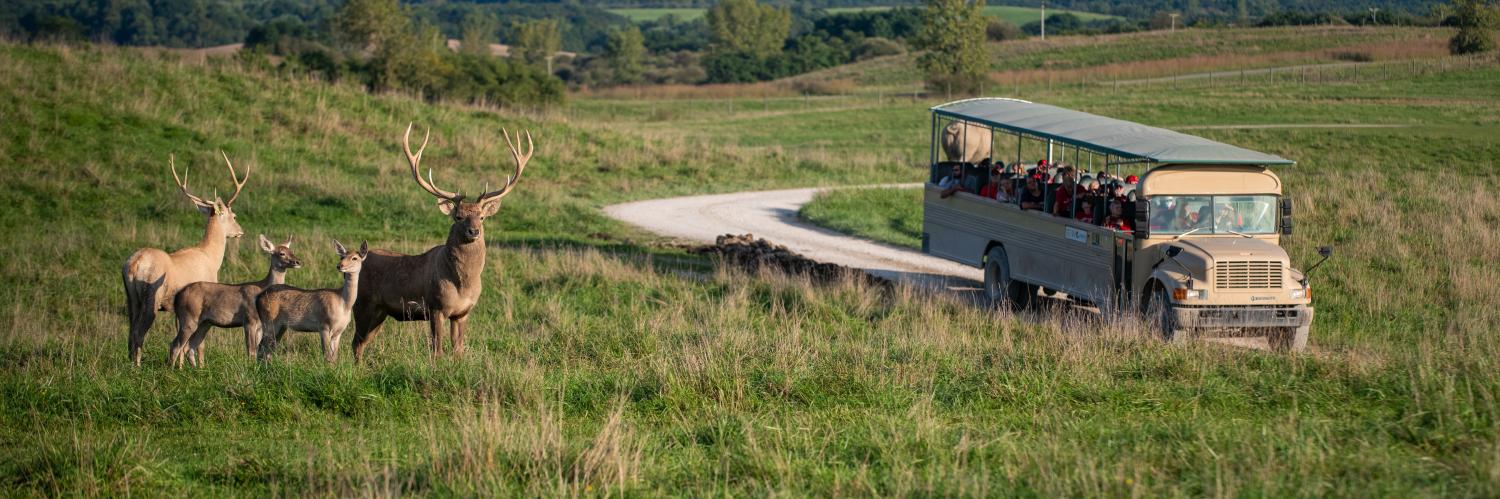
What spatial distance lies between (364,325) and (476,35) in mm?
138066

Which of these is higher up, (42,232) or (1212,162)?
(1212,162)

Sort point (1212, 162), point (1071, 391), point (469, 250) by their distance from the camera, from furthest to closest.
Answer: point (1212, 162), point (469, 250), point (1071, 391)

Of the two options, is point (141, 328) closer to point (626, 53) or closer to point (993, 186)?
point (993, 186)

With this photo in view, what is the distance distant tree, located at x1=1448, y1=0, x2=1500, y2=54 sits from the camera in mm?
72875

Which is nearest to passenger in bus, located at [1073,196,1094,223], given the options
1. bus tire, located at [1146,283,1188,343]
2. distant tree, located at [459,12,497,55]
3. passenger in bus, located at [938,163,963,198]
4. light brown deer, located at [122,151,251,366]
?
bus tire, located at [1146,283,1188,343]

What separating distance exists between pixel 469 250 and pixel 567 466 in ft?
16.8

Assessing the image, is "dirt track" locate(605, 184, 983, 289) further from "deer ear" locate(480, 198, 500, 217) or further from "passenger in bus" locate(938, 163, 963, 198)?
"deer ear" locate(480, 198, 500, 217)

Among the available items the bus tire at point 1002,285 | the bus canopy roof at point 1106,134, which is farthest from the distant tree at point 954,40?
the bus tire at point 1002,285

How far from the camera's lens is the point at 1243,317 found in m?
14.7

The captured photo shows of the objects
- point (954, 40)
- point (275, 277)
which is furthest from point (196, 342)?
point (954, 40)

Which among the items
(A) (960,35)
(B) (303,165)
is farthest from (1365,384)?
(A) (960,35)

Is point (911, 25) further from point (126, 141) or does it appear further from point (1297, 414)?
point (1297, 414)

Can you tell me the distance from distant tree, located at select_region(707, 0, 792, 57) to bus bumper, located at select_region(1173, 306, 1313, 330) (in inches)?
5167

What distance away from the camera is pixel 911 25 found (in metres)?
153
